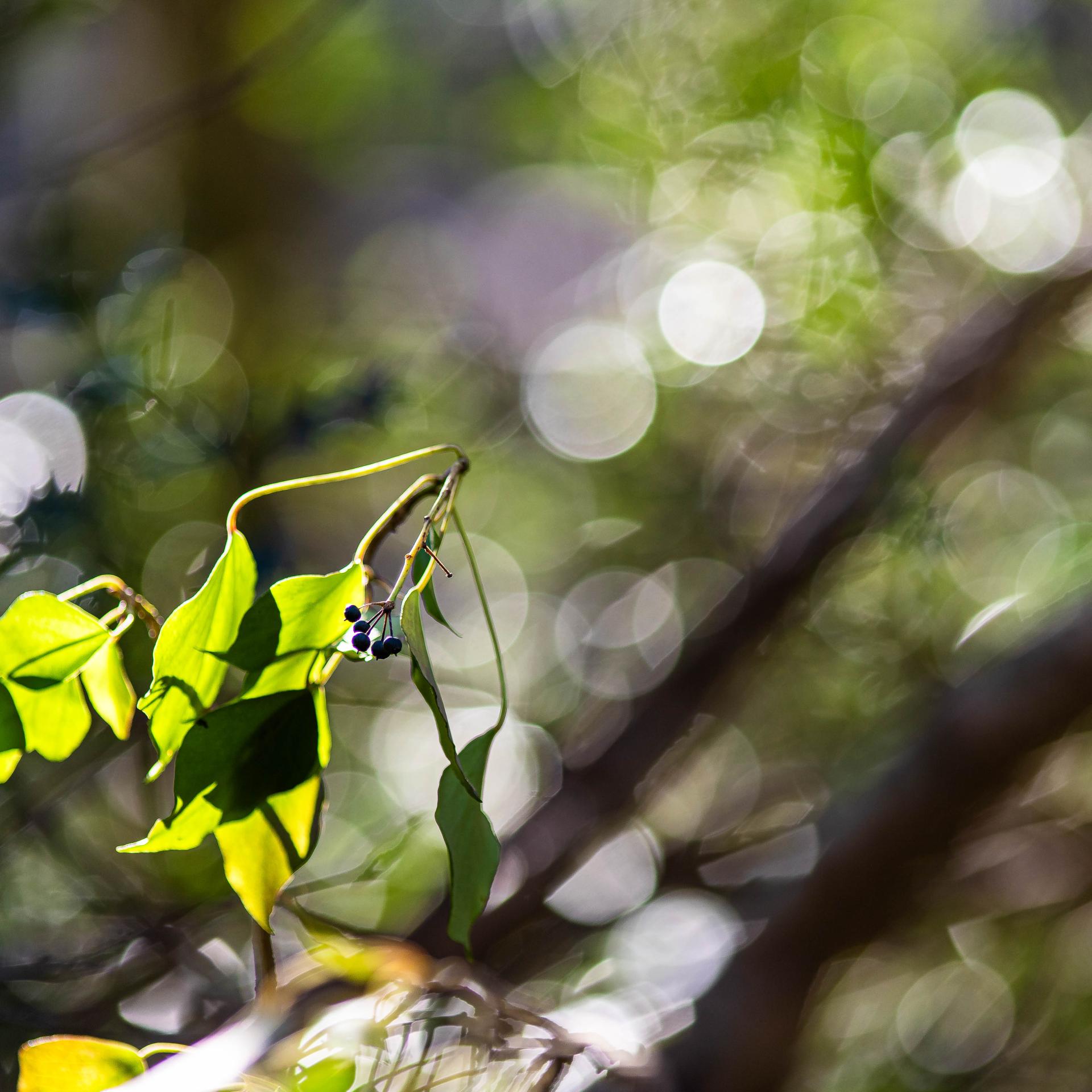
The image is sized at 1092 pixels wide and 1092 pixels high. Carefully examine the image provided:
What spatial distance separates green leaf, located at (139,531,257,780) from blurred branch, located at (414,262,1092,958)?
683 mm

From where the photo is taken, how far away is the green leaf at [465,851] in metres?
0.21

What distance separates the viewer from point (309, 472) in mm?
880

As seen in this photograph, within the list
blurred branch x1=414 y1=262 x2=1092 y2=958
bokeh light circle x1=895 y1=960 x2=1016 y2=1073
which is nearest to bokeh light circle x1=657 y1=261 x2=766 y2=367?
blurred branch x1=414 y1=262 x2=1092 y2=958

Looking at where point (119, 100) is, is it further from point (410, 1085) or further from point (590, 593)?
point (410, 1085)

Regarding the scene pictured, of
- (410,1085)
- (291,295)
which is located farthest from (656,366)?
(410,1085)

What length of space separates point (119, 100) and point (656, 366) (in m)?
0.71

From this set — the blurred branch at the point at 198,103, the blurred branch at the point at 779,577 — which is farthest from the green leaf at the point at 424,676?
the blurred branch at the point at 198,103

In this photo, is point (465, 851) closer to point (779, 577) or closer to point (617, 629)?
point (779, 577)

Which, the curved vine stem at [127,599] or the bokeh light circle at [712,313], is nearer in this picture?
the curved vine stem at [127,599]

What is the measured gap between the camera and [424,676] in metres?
0.20

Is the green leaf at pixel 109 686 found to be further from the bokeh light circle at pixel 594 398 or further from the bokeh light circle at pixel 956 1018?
the bokeh light circle at pixel 956 1018

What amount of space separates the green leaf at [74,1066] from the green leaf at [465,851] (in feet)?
0.40

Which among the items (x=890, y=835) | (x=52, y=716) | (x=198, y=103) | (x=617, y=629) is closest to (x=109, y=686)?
(x=52, y=716)

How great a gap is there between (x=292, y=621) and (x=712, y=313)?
935 mm
